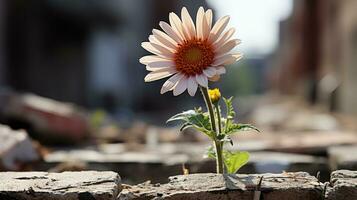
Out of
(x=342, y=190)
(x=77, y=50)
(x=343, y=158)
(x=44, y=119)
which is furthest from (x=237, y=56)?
(x=77, y=50)

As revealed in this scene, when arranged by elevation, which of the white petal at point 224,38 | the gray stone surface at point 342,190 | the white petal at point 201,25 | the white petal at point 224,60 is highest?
the white petal at point 201,25

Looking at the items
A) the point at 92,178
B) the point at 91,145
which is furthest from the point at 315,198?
the point at 91,145

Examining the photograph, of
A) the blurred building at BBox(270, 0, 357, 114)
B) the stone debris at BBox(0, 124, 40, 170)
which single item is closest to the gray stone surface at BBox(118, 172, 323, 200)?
the stone debris at BBox(0, 124, 40, 170)

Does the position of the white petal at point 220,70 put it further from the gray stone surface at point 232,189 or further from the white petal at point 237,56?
the gray stone surface at point 232,189

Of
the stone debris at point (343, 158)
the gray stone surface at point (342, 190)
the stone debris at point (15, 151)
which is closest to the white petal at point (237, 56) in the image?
the gray stone surface at point (342, 190)

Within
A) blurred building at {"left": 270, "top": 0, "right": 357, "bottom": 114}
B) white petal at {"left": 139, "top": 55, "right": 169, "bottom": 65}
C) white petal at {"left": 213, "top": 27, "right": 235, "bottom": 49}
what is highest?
blurred building at {"left": 270, "top": 0, "right": 357, "bottom": 114}

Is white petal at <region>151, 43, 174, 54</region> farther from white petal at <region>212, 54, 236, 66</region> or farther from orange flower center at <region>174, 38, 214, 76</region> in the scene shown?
white petal at <region>212, 54, 236, 66</region>
